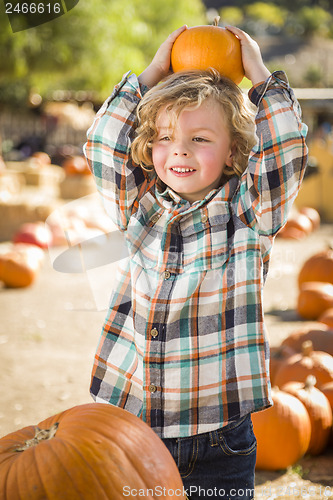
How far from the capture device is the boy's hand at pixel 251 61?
2184 millimetres

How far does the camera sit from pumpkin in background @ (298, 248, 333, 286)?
6.48 meters

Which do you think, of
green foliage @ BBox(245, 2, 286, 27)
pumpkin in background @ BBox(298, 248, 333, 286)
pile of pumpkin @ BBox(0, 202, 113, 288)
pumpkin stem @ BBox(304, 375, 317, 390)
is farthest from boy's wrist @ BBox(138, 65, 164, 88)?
green foliage @ BBox(245, 2, 286, 27)

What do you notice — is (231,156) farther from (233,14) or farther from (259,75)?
(233,14)

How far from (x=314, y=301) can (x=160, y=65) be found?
4026mm

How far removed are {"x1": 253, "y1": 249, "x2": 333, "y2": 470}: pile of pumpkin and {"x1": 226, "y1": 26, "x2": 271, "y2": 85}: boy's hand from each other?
181cm

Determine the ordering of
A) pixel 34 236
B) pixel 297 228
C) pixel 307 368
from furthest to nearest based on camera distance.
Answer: pixel 297 228 < pixel 34 236 < pixel 307 368

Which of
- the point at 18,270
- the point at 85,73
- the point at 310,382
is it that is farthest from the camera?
the point at 85,73

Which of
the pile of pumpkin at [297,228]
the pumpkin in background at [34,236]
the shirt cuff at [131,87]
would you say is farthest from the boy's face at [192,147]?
the pile of pumpkin at [297,228]

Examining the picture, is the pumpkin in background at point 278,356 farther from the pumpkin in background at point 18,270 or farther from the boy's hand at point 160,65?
the pumpkin in background at point 18,270

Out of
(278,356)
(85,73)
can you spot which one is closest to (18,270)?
(278,356)

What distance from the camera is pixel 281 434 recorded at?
318 centimetres

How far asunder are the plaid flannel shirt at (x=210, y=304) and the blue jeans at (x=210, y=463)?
0.05m

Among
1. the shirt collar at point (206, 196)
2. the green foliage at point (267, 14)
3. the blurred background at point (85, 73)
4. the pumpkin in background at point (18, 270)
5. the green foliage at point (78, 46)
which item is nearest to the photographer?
the shirt collar at point (206, 196)

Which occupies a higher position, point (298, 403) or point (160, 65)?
point (160, 65)
